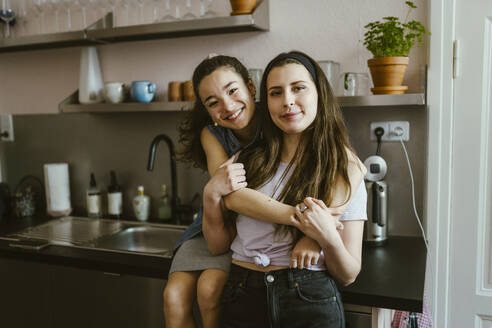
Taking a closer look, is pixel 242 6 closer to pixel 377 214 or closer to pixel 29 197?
pixel 377 214

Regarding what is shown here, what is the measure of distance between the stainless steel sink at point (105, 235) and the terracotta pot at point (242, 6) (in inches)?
38.9

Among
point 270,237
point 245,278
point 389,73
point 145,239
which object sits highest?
point 389,73

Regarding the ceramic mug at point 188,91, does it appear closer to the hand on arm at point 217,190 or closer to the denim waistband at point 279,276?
the hand on arm at point 217,190

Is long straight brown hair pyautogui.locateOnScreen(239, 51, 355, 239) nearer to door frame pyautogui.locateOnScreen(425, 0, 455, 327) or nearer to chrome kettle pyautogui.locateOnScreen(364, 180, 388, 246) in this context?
chrome kettle pyautogui.locateOnScreen(364, 180, 388, 246)

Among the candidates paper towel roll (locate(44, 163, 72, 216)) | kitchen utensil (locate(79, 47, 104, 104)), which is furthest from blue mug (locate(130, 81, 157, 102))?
paper towel roll (locate(44, 163, 72, 216))

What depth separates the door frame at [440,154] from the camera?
1698 mm

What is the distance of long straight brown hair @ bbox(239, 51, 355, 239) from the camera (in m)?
1.24

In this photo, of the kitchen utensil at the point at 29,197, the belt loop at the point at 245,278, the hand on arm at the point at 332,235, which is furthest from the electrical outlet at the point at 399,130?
the kitchen utensil at the point at 29,197

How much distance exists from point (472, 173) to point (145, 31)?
1.47 m

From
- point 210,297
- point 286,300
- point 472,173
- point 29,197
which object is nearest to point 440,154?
point 472,173

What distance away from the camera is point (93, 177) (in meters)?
2.37

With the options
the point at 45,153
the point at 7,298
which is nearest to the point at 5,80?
the point at 45,153

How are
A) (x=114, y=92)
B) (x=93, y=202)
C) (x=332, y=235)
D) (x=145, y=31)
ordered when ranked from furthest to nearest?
(x=93, y=202) < (x=114, y=92) < (x=145, y=31) < (x=332, y=235)

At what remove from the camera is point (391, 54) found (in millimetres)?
1643
